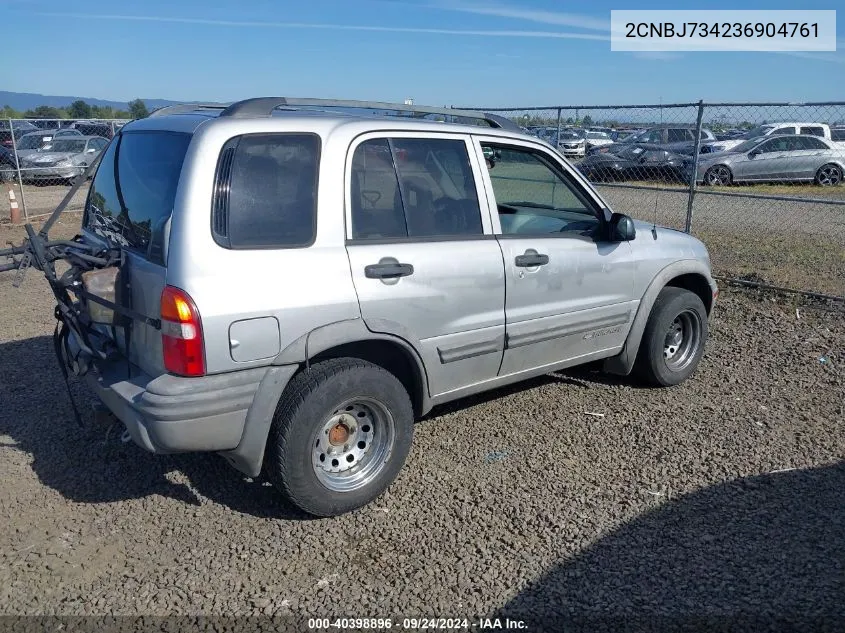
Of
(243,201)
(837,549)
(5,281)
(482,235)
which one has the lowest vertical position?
(837,549)

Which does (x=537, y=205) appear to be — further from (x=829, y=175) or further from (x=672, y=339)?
(x=829, y=175)

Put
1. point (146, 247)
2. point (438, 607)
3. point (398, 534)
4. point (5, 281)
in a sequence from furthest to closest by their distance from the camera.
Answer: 1. point (5, 281)
2. point (398, 534)
3. point (146, 247)
4. point (438, 607)

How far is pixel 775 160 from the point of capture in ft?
57.1

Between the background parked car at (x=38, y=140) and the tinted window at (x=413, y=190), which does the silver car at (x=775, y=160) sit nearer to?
the tinted window at (x=413, y=190)

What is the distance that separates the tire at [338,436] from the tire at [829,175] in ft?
56.6

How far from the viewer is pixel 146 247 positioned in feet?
10.9

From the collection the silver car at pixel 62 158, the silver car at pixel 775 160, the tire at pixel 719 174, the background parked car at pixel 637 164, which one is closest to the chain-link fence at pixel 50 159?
the silver car at pixel 62 158

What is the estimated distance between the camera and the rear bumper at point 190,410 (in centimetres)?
309

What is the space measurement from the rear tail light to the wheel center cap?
32.1 inches

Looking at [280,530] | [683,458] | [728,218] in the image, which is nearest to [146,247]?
[280,530]

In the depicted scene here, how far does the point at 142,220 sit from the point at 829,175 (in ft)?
60.7

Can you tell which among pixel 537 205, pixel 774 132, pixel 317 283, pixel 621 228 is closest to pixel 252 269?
pixel 317 283

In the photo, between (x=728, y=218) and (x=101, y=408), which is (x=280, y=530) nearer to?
(x=101, y=408)

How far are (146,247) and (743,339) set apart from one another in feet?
17.6
